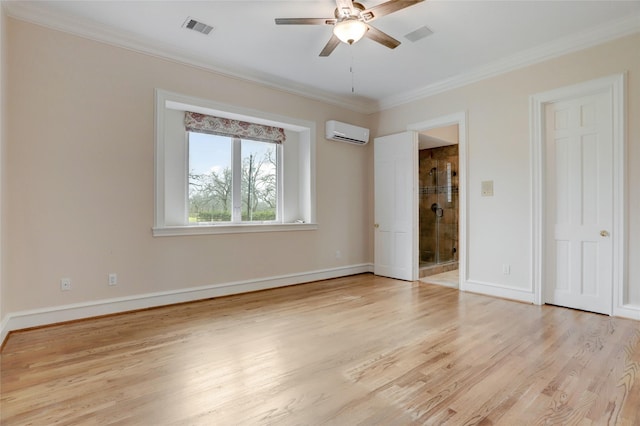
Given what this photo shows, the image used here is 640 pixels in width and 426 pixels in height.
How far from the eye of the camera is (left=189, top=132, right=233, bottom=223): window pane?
13.8ft

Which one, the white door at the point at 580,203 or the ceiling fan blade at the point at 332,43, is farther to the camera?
the white door at the point at 580,203

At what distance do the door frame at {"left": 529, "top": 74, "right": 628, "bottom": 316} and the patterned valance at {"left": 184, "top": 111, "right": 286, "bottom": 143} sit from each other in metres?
3.30

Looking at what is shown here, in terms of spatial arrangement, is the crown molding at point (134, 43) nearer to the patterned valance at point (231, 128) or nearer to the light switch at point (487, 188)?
the patterned valance at point (231, 128)

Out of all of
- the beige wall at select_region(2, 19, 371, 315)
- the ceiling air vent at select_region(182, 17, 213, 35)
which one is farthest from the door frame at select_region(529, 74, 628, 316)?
the ceiling air vent at select_region(182, 17, 213, 35)

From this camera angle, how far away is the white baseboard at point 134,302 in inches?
113

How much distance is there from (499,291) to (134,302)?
13.9 ft

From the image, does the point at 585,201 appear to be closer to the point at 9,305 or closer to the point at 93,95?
the point at 93,95

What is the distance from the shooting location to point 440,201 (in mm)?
6574

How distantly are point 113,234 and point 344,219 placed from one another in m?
3.27

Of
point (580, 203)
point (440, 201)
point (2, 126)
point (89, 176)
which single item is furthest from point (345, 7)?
point (440, 201)

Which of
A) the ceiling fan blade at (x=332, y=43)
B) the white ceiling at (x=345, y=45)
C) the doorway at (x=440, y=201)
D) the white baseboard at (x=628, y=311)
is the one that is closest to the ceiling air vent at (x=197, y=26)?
the white ceiling at (x=345, y=45)

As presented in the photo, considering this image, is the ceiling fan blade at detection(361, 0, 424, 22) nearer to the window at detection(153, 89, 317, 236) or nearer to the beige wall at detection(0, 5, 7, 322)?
the window at detection(153, 89, 317, 236)

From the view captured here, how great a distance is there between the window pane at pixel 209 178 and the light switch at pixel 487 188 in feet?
11.1

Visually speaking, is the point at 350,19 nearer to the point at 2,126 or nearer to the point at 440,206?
the point at 2,126
